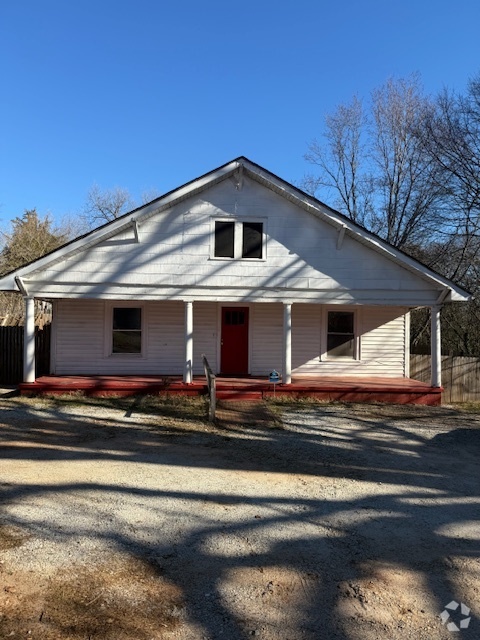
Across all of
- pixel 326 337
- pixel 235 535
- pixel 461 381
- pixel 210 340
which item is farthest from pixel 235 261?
pixel 235 535

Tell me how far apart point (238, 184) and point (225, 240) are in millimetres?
1523

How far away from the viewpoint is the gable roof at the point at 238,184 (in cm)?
1193

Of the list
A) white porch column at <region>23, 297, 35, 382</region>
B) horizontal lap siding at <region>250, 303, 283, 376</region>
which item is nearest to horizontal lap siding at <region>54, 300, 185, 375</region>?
white porch column at <region>23, 297, 35, 382</region>

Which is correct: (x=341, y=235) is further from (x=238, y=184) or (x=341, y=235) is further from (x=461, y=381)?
(x=461, y=381)

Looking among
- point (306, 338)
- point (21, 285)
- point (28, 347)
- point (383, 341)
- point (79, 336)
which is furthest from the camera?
point (383, 341)

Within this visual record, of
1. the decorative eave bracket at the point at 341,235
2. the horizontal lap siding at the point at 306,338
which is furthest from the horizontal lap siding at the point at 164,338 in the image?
the decorative eave bracket at the point at 341,235

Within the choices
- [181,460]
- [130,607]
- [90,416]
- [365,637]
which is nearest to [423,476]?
[181,460]

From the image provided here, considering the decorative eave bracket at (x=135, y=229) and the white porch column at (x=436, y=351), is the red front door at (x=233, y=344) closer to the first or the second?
the decorative eave bracket at (x=135, y=229)

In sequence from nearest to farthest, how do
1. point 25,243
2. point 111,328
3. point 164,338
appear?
point 111,328
point 164,338
point 25,243

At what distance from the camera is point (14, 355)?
14570 mm

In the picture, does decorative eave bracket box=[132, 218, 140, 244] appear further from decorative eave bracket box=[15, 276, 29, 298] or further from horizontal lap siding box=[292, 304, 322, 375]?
horizontal lap siding box=[292, 304, 322, 375]

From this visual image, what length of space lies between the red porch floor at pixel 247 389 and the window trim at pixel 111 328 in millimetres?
1169

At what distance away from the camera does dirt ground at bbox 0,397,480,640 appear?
3.10 metres

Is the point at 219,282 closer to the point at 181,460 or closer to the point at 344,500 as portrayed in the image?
the point at 181,460
